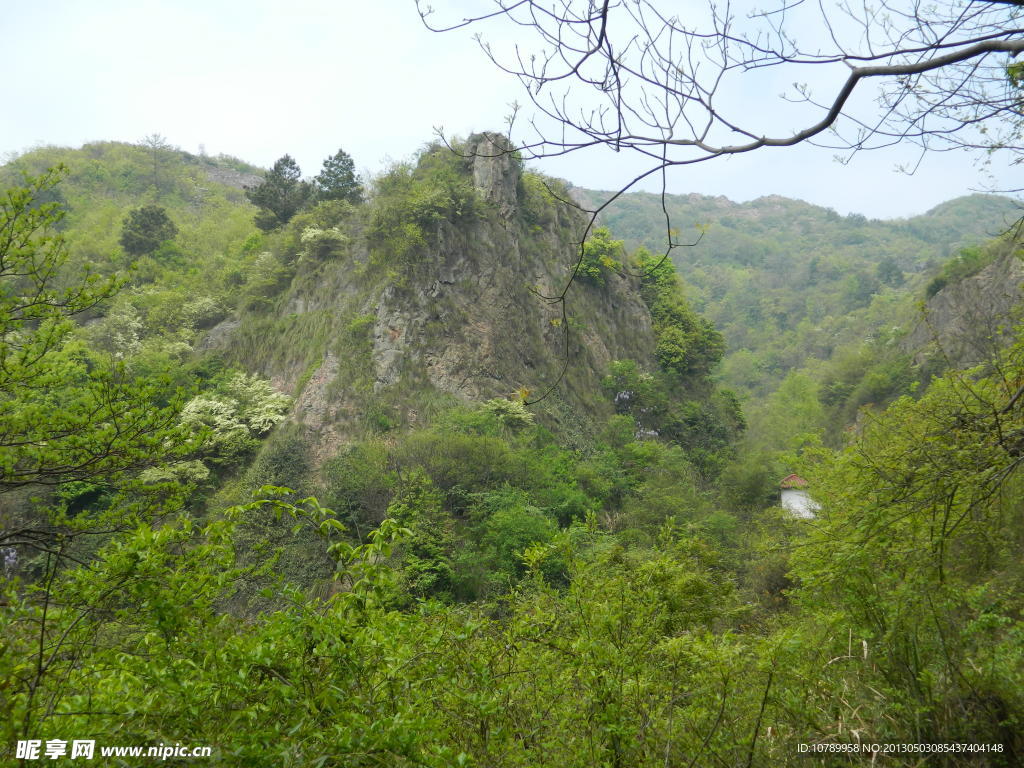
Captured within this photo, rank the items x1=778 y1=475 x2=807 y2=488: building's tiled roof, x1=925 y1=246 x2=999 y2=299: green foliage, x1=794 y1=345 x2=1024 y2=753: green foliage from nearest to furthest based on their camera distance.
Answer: x1=794 y1=345 x2=1024 y2=753: green foliage < x1=778 y1=475 x2=807 y2=488: building's tiled roof < x1=925 y1=246 x2=999 y2=299: green foliage

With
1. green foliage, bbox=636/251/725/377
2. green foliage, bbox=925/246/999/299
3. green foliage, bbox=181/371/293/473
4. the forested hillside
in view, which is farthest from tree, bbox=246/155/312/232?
green foliage, bbox=925/246/999/299

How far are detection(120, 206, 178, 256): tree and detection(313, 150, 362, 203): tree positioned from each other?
9635 millimetres

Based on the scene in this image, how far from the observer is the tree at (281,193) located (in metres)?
24.7

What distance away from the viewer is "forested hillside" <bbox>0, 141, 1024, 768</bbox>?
2.42 m

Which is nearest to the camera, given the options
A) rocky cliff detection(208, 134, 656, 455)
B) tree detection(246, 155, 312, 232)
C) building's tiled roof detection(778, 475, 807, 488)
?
rocky cliff detection(208, 134, 656, 455)


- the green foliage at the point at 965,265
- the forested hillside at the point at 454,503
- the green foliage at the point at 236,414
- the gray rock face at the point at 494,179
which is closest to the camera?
the forested hillside at the point at 454,503

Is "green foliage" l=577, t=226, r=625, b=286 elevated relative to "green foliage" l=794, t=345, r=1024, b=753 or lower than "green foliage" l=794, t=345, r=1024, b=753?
elevated

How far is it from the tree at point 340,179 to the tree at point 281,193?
7.09 ft

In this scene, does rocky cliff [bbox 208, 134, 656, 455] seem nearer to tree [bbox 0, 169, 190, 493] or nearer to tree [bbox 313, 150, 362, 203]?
tree [bbox 313, 150, 362, 203]

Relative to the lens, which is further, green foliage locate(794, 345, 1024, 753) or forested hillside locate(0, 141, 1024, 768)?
green foliage locate(794, 345, 1024, 753)

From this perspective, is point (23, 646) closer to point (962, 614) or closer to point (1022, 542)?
point (962, 614)

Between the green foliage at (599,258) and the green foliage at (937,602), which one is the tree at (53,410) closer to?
the green foliage at (937,602)

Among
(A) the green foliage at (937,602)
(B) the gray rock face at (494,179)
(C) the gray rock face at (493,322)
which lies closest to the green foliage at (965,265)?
(C) the gray rock face at (493,322)

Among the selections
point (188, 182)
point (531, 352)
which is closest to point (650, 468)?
point (531, 352)
